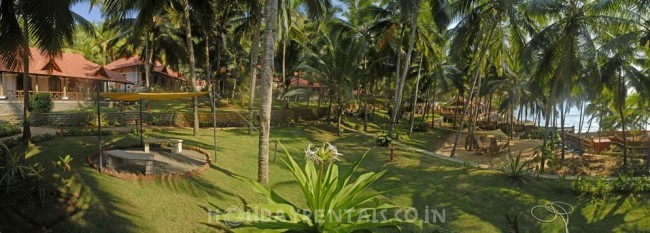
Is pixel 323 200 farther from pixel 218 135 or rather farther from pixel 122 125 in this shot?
pixel 122 125

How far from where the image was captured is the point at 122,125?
17.9 m

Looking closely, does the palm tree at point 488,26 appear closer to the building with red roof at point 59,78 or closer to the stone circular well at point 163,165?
the stone circular well at point 163,165

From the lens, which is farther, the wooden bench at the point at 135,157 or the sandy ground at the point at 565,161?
the sandy ground at the point at 565,161

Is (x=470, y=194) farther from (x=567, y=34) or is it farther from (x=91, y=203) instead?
(x=91, y=203)

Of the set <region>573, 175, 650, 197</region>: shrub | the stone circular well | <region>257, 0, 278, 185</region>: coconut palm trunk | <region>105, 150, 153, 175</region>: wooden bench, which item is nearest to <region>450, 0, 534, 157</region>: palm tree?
<region>573, 175, 650, 197</region>: shrub

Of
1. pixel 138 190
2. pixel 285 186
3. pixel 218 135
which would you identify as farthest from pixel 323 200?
pixel 218 135

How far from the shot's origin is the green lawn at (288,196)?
7524mm

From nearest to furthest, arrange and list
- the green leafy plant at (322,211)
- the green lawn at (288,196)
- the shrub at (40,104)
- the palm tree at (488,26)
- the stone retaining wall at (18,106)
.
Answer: the green leafy plant at (322,211)
the green lawn at (288,196)
the palm tree at (488,26)
the shrub at (40,104)
the stone retaining wall at (18,106)

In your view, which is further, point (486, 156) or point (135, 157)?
point (486, 156)

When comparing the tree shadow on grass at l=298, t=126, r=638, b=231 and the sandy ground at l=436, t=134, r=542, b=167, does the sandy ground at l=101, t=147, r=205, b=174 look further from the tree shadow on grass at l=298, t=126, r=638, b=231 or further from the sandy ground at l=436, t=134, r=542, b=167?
the sandy ground at l=436, t=134, r=542, b=167

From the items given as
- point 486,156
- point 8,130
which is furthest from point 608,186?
point 8,130

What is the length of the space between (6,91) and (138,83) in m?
13.4

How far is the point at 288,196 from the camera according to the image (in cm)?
978

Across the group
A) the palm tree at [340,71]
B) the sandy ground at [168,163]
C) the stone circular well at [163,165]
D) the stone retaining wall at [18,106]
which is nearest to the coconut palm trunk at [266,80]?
the stone circular well at [163,165]
